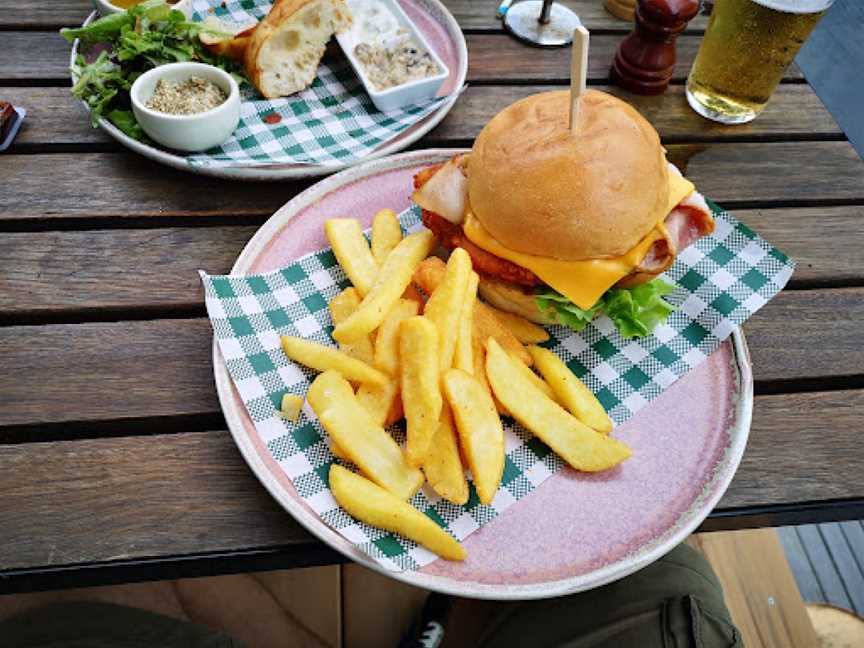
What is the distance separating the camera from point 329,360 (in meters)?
1.63

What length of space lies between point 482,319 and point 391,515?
0.57 m

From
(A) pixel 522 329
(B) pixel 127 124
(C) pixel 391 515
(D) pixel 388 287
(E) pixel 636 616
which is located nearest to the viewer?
(C) pixel 391 515

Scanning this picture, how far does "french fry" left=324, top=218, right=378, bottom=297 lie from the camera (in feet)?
5.95

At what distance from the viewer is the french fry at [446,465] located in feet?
4.82

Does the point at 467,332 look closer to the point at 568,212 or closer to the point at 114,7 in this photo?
the point at 568,212

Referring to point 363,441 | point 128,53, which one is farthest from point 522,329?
point 128,53

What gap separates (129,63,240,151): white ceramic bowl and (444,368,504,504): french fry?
3.74 feet

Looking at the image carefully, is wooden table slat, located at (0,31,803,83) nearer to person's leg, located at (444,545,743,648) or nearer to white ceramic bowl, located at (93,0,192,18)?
white ceramic bowl, located at (93,0,192,18)

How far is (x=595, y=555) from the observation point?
Result: 4.83 feet

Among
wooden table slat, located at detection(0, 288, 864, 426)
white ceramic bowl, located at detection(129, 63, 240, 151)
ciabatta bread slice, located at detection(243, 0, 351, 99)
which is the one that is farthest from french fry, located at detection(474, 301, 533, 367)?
ciabatta bread slice, located at detection(243, 0, 351, 99)

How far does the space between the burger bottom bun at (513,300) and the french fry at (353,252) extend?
301mm

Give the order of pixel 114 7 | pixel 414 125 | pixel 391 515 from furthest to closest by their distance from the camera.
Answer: pixel 114 7 < pixel 414 125 < pixel 391 515

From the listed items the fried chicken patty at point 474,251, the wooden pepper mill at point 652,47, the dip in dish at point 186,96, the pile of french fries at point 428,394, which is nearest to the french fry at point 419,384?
the pile of french fries at point 428,394

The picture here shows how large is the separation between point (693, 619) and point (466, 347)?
100 centimetres
